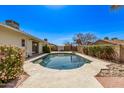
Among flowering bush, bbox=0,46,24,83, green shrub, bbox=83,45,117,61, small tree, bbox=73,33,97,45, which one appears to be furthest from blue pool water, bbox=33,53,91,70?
small tree, bbox=73,33,97,45

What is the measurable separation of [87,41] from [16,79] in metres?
41.8

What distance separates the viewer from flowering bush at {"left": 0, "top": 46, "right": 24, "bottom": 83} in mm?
5254

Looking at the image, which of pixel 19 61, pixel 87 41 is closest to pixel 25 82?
pixel 19 61

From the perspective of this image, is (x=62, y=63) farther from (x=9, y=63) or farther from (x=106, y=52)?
(x=9, y=63)

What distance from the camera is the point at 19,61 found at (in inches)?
242

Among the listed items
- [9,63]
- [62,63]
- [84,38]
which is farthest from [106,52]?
[84,38]

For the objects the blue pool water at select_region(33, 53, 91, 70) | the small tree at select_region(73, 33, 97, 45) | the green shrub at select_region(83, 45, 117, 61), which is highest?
the small tree at select_region(73, 33, 97, 45)

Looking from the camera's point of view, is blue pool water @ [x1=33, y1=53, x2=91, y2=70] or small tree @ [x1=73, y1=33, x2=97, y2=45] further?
small tree @ [x1=73, y1=33, x2=97, y2=45]

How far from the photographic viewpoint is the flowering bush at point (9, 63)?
5254mm

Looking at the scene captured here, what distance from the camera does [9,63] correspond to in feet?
17.9

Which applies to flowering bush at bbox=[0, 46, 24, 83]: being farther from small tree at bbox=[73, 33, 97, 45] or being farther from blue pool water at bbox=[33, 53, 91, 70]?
small tree at bbox=[73, 33, 97, 45]

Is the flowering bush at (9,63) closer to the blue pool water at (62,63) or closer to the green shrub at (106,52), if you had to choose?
the blue pool water at (62,63)

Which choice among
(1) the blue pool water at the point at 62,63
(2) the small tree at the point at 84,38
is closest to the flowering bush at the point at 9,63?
(1) the blue pool water at the point at 62,63
